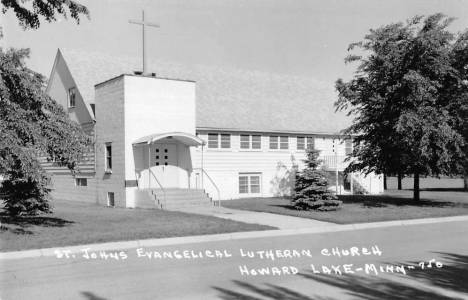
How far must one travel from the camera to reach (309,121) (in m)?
30.6

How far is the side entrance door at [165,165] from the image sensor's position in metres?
22.5

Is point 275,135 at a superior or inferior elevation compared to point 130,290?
superior

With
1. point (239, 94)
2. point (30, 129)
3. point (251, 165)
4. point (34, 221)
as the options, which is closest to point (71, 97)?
point (239, 94)

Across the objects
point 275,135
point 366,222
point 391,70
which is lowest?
point 366,222

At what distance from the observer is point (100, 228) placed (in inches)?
548

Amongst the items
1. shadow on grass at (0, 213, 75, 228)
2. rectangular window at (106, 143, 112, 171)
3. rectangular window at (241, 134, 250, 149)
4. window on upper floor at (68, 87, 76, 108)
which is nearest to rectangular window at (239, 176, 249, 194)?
rectangular window at (241, 134, 250, 149)

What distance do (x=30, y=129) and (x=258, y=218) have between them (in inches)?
324

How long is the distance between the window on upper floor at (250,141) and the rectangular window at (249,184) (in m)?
1.66

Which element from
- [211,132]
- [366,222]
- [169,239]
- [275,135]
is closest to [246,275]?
[169,239]

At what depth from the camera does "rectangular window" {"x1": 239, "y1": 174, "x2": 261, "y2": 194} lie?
90.4 ft

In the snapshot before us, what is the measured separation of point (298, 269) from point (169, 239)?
14.9 feet

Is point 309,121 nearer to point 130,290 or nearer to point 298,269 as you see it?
point 298,269

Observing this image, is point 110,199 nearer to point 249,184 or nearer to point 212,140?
point 212,140

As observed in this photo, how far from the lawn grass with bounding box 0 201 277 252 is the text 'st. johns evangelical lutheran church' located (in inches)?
118
